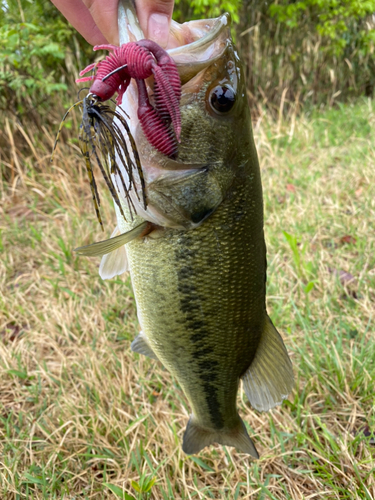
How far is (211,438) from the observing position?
1.61 meters

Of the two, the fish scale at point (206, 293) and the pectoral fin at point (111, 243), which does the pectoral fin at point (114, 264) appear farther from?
the pectoral fin at point (111, 243)

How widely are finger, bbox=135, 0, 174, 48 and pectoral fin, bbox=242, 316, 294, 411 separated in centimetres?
101

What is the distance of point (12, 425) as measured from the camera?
6.77 feet

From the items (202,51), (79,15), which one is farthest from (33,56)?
(202,51)

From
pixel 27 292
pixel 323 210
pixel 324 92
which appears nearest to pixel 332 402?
pixel 323 210

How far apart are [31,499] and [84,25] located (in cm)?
204

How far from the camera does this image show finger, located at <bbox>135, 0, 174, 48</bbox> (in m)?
1.05

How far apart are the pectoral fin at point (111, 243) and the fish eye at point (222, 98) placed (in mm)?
403

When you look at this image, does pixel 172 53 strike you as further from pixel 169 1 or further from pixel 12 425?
pixel 12 425

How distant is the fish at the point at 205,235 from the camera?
1.07 meters

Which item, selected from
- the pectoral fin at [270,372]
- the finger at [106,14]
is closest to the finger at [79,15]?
the finger at [106,14]

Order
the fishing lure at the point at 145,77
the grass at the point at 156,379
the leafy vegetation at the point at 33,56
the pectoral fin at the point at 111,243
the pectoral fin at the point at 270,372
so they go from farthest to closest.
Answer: the leafy vegetation at the point at 33,56
the grass at the point at 156,379
the pectoral fin at the point at 270,372
the pectoral fin at the point at 111,243
the fishing lure at the point at 145,77

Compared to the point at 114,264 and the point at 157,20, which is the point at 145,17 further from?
the point at 114,264

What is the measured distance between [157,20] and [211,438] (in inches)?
61.6
